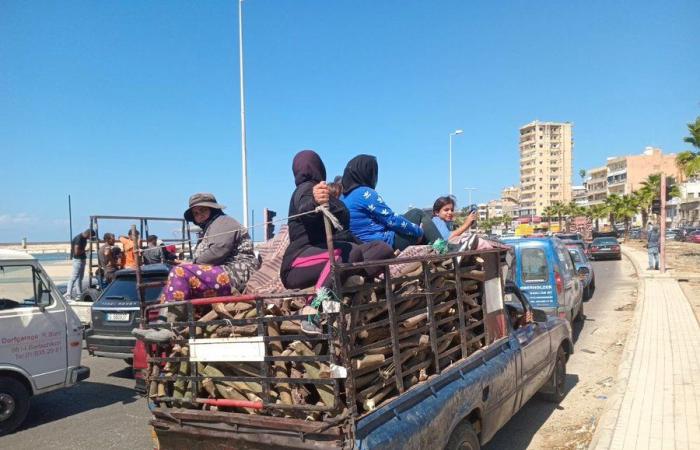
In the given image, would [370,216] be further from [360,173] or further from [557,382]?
[557,382]

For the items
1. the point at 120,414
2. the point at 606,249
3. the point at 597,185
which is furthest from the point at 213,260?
the point at 597,185

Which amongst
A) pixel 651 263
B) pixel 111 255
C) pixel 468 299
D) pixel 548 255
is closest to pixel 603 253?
pixel 651 263

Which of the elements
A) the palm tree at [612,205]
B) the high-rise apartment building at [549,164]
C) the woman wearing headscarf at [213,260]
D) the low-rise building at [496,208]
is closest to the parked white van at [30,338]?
the woman wearing headscarf at [213,260]

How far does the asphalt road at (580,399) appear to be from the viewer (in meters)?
5.12

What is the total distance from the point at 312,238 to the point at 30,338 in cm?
436

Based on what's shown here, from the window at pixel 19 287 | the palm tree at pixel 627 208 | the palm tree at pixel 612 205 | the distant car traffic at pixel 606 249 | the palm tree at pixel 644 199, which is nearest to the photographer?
the window at pixel 19 287

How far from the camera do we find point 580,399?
6.35 meters

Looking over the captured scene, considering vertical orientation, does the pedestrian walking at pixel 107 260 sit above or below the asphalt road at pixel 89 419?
above

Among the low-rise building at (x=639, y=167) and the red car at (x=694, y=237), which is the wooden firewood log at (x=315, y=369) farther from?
the low-rise building at (x=639, y=167)

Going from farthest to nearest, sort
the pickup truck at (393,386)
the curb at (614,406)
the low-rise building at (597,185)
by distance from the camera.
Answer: the low-rise building at (597,185), the curb at (614,406), the pickup truck at (393,386)

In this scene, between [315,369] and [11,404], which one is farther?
[11,404]

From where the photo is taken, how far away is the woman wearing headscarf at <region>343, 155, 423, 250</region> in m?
4.19

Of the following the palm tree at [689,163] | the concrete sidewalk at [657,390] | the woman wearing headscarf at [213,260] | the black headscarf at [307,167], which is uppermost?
the palm tree at [689,163]

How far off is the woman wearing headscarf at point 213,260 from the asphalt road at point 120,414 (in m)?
2.36
